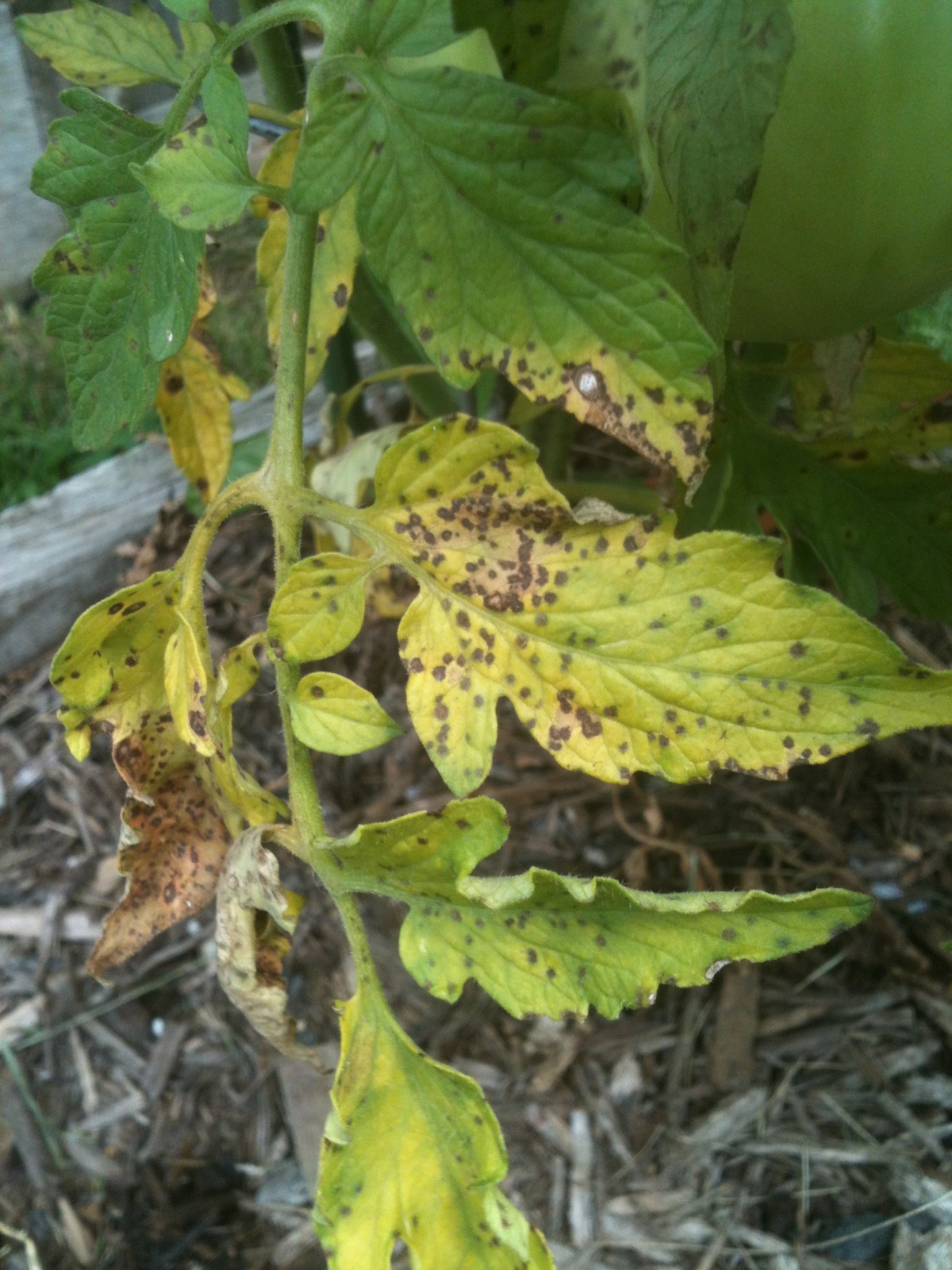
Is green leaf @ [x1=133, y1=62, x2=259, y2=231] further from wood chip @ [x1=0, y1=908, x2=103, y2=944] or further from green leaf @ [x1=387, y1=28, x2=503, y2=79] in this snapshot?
wood chip @ [x1=0, y1=908, x2=103, y2=944]

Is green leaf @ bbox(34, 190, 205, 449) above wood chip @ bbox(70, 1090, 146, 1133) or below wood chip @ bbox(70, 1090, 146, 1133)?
above

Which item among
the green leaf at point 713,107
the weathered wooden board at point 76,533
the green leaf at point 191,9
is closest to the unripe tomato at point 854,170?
the green leaf at point 713,107

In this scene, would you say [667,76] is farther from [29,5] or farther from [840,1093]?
[29,5]

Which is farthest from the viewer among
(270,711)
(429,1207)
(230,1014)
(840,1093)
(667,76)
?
(270,711)

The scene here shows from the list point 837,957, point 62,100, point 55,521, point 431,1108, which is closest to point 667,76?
point 62,100

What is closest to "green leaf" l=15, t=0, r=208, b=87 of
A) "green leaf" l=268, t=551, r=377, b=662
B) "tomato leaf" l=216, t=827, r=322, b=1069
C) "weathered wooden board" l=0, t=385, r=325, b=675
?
"green leaf" l=268, t=551, r=377, b=662

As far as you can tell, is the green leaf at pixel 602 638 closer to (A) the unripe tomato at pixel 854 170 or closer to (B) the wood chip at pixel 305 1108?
(A) the unripe tomato at pixel 854 170

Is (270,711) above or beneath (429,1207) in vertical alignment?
beneath
